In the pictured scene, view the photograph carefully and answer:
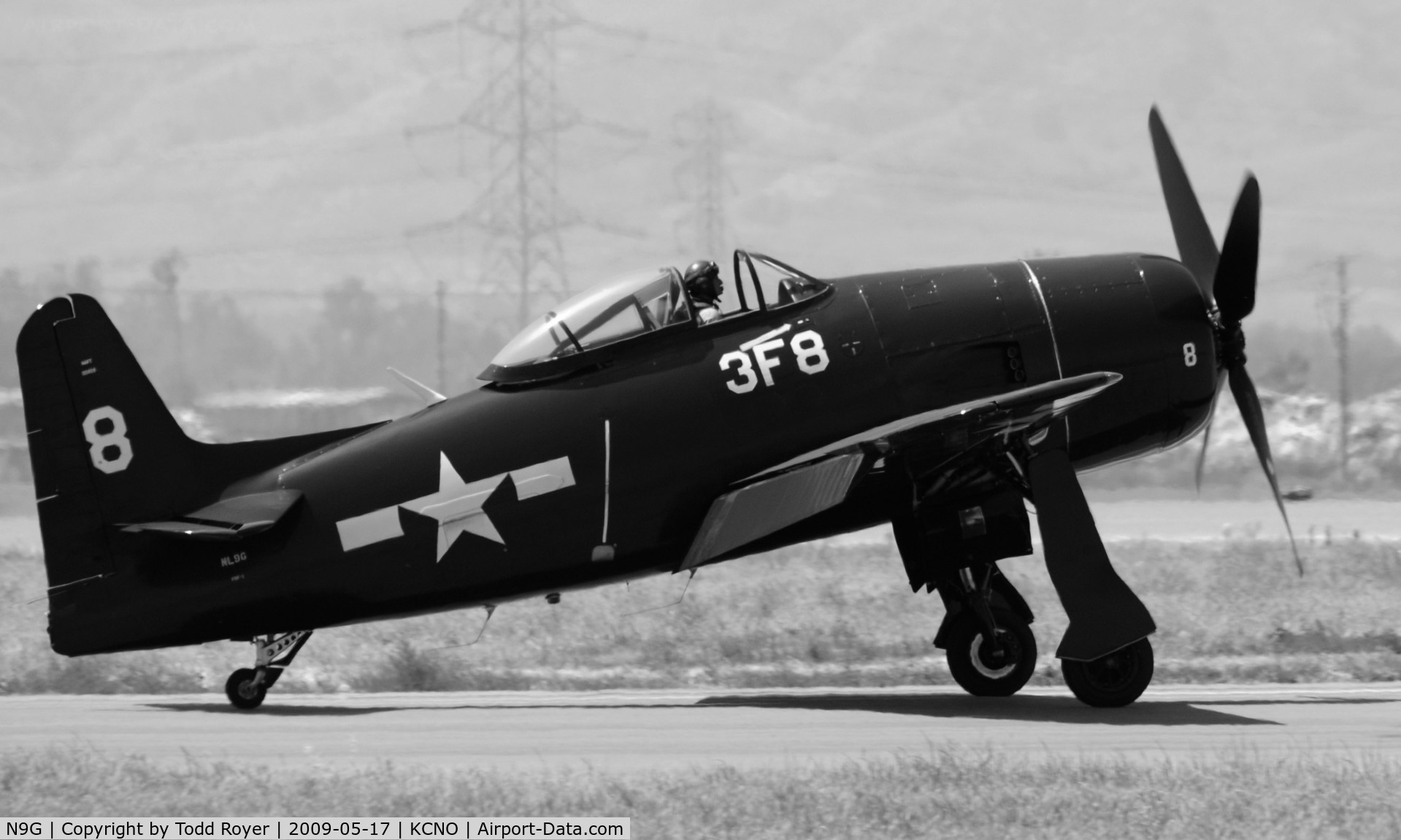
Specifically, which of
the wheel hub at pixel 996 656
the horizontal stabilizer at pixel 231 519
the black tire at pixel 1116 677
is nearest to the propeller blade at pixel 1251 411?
the black tire at pixel 1116 677

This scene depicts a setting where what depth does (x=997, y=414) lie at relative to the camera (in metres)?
12.7

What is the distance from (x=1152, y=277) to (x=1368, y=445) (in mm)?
43208

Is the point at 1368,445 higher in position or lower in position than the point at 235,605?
lower

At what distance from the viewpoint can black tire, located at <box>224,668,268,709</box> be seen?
45.2 feet

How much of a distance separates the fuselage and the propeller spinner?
2.31 feet

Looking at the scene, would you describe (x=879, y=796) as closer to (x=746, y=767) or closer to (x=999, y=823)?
(x=999, y=823)

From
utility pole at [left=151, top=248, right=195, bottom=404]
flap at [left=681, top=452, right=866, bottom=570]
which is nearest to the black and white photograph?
flap at [left=681, top=452, right=866, bottom=570]

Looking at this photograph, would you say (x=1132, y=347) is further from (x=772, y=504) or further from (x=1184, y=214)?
(x=772, y=504)

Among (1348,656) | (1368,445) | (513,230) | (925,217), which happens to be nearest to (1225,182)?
(925,217)

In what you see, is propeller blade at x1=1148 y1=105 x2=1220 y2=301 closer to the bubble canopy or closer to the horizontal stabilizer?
the bubble canopy

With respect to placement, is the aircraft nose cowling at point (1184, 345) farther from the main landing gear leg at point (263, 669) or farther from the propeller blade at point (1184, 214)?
the main landing gear leg at point (263, 669)

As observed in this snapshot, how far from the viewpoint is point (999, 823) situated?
9.20 m

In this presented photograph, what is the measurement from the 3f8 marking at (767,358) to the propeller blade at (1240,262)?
11.1 feet
